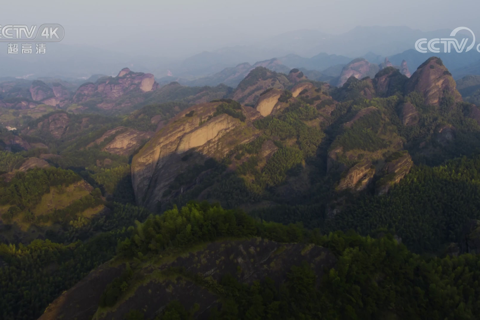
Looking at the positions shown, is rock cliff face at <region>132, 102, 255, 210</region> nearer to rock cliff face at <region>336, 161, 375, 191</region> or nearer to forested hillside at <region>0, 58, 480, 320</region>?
forested hillside at <region>0, 58, 480, 320</region>

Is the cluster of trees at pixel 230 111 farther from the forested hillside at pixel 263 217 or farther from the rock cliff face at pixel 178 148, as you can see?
the rock cliff face at pixel 178 148

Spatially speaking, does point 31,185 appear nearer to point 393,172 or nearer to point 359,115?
point 393,172

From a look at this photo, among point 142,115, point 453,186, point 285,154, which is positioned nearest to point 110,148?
point 142,115

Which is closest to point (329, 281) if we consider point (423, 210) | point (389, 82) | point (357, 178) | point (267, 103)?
point (423, 210)

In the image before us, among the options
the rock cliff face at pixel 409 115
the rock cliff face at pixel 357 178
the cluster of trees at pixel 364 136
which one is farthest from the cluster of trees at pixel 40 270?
the rock cliff face at pixel 409 115

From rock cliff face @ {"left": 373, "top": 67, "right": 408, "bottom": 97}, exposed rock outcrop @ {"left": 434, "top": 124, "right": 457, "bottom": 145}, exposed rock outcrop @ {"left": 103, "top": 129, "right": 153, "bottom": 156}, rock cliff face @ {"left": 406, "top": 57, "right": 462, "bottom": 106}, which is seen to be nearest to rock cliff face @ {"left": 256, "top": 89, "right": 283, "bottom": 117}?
exposed rock outcrop @ {"left": 103, "top": 129, "right": 153, "bottom": 156}

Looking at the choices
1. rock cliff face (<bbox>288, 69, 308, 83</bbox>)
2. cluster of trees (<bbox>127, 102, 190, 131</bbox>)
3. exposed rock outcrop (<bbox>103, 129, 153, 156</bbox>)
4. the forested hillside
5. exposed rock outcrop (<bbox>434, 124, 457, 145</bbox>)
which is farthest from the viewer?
rock cliff face (<bbox>288, 69, 308, 83</bbox>)
